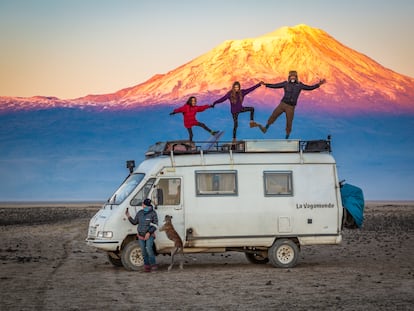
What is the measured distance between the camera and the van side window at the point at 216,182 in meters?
22.8

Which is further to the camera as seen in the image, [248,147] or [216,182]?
[248,147]

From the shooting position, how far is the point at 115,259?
24.0 m

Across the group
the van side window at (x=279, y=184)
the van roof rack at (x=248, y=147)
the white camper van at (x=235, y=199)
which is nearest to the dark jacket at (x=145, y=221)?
the white camper van at (x=235, y=199)

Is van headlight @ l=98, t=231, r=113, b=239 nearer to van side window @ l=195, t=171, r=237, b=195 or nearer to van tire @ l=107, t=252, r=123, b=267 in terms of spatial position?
van tire @ l=107, t=252, r=123, b=267

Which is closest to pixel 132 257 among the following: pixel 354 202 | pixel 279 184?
pixel 279 184

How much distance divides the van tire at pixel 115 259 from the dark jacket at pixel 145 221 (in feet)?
6.57

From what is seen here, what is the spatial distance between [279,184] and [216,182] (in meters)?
1.50

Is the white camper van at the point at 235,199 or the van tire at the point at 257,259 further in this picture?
the van tire at the point at 257,259

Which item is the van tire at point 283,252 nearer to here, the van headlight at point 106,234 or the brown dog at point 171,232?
the brown dog at point 171,232

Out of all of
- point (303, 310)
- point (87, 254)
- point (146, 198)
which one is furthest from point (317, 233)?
point (87, 254)

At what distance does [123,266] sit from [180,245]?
1928 millimetres

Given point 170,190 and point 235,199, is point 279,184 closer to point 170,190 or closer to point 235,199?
point 235,199

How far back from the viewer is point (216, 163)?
22.9 metres

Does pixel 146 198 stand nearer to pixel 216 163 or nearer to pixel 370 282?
pixel 216 163
